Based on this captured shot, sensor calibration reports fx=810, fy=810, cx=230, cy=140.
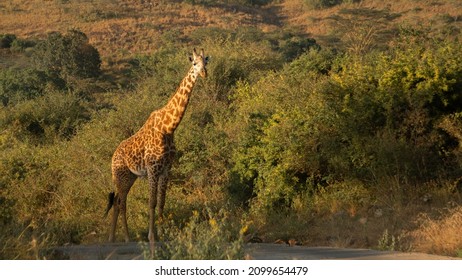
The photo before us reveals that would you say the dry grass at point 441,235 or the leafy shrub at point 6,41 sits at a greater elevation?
the dry grass at point 441,235

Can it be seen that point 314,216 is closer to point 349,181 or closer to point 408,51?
point 349,181

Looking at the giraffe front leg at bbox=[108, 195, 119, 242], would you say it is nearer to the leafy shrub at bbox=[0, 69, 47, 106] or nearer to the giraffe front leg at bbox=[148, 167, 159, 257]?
the giraffe front leg at bbox=[148, 167, 159, 257]

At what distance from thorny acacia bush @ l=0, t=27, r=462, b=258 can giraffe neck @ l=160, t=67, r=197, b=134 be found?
1.86 meters

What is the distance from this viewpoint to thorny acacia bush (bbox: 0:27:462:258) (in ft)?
51.1

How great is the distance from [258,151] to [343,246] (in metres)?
4.50

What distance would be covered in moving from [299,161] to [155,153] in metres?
3.73

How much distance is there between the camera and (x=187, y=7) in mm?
74812

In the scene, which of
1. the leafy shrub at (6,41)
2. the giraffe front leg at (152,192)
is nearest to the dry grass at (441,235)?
the giraffe front leg at (152,192)

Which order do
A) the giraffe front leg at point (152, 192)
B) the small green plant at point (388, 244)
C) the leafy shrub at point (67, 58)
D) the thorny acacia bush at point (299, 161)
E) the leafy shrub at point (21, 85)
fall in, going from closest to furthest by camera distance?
the small green plant at point (388, 244)
the giraffe front leg at point (152, 192)
the thorny acacia bush at point (299, 161)
the leafy shrub at point (21, 85)
the leafy shrub at point (67, 58)

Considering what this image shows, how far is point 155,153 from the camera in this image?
14.2 metres

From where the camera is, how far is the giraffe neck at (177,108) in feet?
47.4

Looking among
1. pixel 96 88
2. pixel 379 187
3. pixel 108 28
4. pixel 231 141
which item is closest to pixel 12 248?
pixel 379 187

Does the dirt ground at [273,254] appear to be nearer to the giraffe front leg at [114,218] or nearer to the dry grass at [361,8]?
the giraffe front leg at [114,218]

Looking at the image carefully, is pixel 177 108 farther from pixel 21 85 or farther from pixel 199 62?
pixel 21 85
